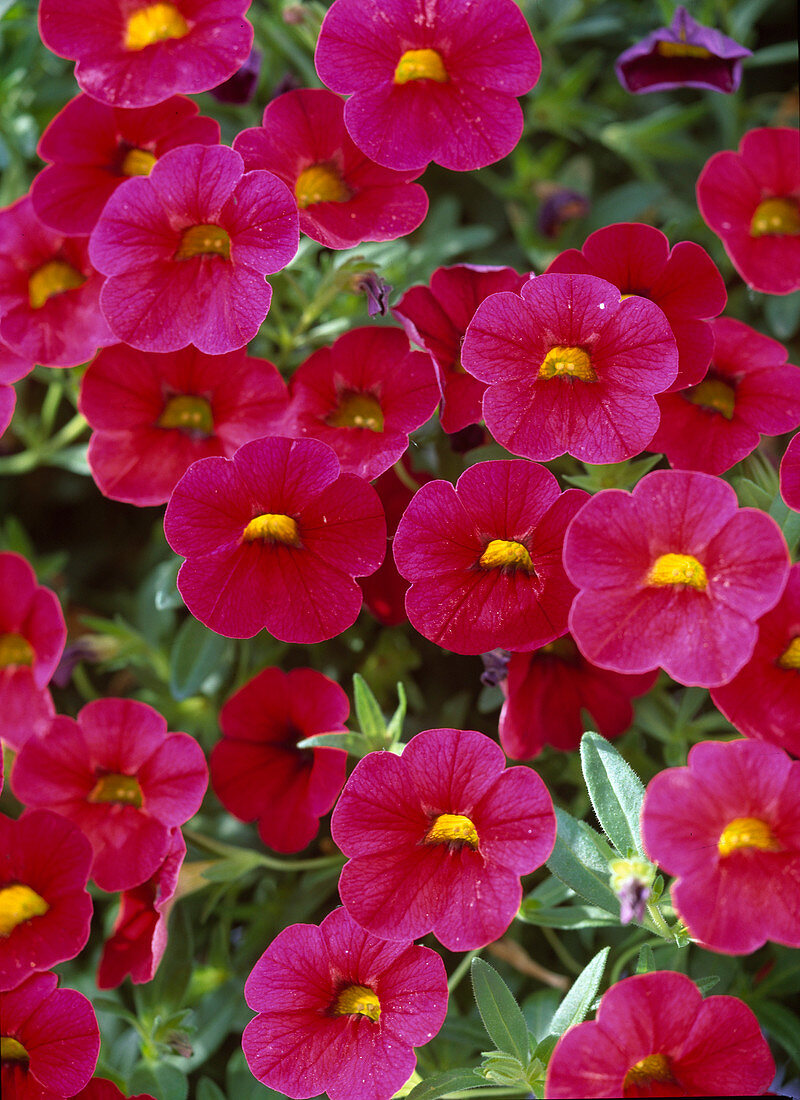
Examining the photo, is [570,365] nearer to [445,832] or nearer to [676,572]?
[676,572]

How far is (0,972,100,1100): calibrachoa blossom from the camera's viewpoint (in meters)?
0.96

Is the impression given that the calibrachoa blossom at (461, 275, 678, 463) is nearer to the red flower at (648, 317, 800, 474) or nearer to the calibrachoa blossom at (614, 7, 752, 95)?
the red flower at (648, 317, 800, 474)

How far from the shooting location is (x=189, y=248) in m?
1.10

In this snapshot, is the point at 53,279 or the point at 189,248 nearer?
the point at 189,248

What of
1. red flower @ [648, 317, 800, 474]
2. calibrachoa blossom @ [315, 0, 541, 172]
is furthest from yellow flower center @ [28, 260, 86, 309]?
red flower @ [648, 317, 800, 474]

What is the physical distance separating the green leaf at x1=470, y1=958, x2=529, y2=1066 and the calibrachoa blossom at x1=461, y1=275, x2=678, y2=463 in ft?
1.69

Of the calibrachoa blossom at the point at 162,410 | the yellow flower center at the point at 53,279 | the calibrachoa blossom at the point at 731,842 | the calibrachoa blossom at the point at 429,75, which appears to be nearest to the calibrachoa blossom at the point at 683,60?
the calibrachoa blossom at the point at 429,75

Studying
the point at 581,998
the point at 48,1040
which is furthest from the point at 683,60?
the point at 48,1040

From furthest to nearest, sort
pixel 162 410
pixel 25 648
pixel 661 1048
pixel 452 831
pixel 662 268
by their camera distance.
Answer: pixel 25 648 < pixel 162 410 < pixel 662 268 < pixel 452 831 < pixel 661 1048

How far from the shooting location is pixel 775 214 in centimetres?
125

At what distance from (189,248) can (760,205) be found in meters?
0.70

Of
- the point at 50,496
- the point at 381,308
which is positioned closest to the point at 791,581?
the point at 381,308

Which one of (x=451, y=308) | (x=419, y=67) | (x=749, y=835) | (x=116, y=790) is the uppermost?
(x=419, y=67)

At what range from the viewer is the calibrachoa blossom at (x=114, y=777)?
1.10 m
